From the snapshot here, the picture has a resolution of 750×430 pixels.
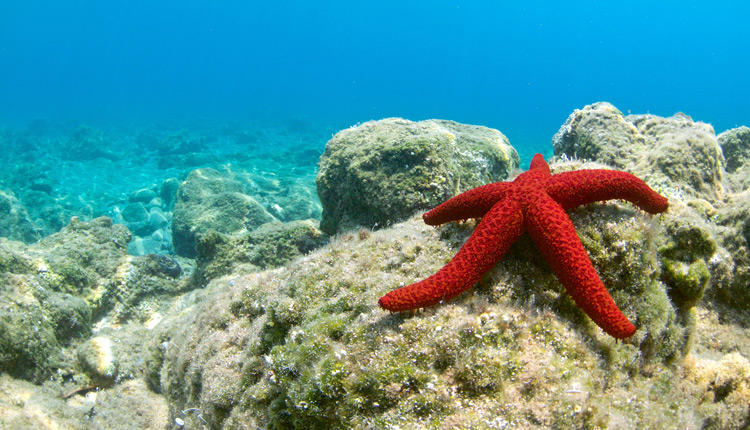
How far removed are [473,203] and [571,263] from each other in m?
0.94

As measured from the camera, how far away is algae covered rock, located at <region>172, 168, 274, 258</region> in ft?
37.3

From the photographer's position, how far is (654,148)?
692cm

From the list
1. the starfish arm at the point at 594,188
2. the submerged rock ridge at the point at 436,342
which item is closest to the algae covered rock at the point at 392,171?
the submerged rock ridge at the point at 436,342

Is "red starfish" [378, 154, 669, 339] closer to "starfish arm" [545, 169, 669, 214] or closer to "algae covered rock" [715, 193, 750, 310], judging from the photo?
"starfish arm" [545, 169, 669, 214]

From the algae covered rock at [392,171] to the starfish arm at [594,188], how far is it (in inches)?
115

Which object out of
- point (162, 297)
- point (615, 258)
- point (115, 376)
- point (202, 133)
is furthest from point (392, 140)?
point (202, 133)

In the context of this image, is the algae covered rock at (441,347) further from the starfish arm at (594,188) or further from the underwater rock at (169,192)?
the underwater rock at (169,192)

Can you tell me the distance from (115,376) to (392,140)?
232 inches

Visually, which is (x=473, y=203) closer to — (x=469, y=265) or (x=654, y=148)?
(x=469, y=265)

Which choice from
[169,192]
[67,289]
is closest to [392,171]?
[67,289]

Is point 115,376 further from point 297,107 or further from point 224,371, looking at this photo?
point 297,107

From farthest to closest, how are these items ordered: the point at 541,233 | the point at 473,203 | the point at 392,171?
the point at 392,171
the point at 473,203
the point at 541,233

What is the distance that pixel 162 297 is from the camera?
8.84 metres

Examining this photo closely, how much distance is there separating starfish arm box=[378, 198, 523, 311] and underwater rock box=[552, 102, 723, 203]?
356cm
